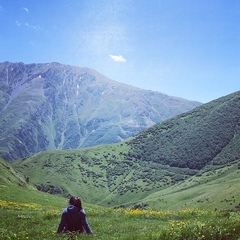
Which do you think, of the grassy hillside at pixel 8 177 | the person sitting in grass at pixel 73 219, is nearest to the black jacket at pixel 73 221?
the person sitting in grass at pixel 73 219

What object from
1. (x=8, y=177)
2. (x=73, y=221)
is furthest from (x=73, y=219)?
(x=8, y=177)

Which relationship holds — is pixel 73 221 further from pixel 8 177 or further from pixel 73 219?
pixel 8 177

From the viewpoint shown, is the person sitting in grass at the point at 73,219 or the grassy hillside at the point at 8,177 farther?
the grassy hillside at the point at 8,177

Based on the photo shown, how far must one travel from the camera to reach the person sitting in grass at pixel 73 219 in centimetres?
1398

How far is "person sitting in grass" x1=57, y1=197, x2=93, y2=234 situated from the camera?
14.0 metres

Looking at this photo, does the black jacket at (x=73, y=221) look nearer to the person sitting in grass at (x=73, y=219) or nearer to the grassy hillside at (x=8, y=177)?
the person sitting in grass at (x=73, y=219)

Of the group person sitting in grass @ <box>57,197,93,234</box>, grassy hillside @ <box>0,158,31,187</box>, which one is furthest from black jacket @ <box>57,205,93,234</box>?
grassy hillside @ <box>0,158,31,187</box>

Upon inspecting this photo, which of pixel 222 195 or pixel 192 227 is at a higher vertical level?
pixel 192 227

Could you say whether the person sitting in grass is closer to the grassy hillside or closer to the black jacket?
the black jacket

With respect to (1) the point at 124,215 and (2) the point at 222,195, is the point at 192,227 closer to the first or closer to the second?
(1) the point at 124,215

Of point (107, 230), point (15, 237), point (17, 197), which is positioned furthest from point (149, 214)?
point (17, 197)

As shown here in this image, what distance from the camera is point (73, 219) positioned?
14133 mm

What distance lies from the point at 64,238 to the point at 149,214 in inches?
518

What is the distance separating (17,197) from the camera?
6072cm
